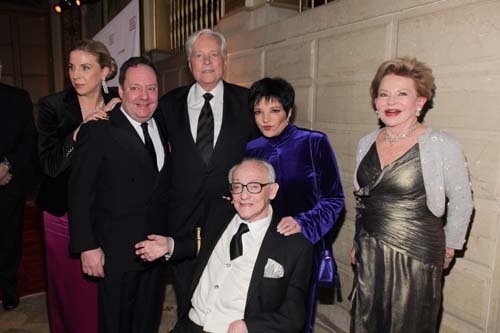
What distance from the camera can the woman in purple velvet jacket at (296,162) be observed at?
2189 mm

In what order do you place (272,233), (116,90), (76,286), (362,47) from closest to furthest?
(272,233), (76,286), (116,90), (362,47)

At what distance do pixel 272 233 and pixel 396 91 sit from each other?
2.98 feet

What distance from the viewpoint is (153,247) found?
6.84ft

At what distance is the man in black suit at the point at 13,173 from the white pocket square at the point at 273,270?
2567 millimetres

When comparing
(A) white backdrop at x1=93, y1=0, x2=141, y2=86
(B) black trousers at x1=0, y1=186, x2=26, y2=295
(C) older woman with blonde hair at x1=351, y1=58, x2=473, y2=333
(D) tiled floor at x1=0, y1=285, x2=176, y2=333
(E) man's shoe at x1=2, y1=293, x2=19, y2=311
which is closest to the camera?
(C) older woman with blonde hair at x1=351, y1=58, x2=473, y2=333

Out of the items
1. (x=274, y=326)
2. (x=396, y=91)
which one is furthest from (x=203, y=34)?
(x=274, y=326)

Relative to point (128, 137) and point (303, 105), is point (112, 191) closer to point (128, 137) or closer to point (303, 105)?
point (128, 137)

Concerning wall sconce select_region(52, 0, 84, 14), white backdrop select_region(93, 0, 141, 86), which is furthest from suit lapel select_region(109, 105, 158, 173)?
wall sconce select_region(52, 0, 84, 14)

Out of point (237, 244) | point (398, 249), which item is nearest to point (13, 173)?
point (237, 244)

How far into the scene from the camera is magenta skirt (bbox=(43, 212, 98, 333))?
2.41 meters

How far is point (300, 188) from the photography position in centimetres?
221

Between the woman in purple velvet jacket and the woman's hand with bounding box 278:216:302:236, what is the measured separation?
19cm

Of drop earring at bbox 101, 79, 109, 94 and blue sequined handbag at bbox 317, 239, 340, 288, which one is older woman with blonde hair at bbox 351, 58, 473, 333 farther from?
drop earring at bbox 101, 79, 109, 94

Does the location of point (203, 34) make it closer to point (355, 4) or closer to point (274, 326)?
point (355, 4)
